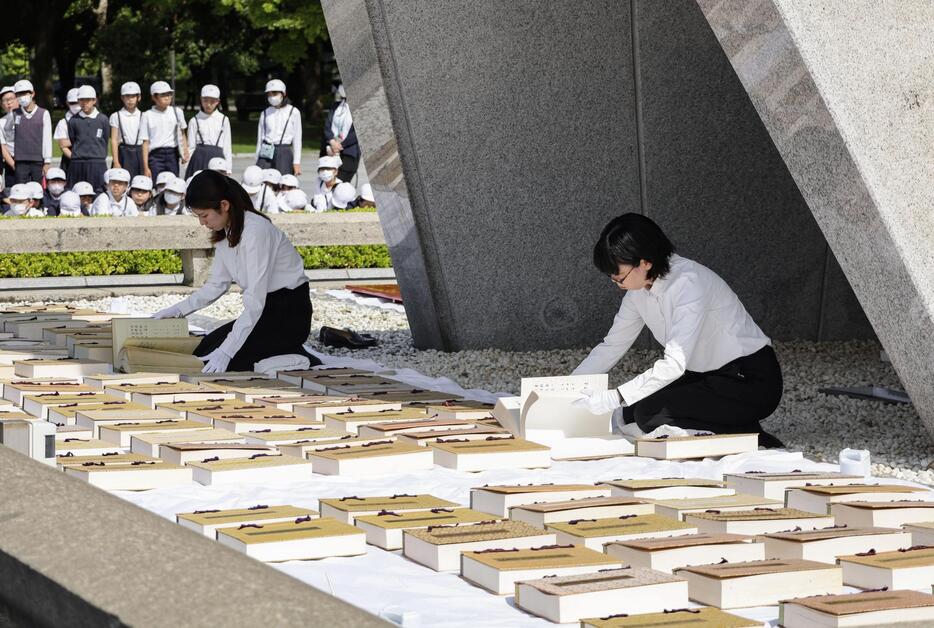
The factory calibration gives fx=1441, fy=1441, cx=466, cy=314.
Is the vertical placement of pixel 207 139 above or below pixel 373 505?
above

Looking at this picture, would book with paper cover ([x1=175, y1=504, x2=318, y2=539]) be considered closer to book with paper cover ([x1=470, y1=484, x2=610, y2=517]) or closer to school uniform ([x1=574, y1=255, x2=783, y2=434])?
book with paper cover ([x1=470, y1=484, x2=610, y2=517])

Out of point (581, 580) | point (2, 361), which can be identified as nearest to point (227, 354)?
point (2, 361)

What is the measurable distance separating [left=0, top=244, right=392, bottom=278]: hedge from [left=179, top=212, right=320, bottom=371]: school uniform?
5.94 meters

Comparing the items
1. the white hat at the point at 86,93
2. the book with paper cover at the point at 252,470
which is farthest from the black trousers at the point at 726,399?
the white hat at the point at 86,93

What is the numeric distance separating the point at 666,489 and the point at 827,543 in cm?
98

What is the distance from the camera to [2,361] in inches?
349

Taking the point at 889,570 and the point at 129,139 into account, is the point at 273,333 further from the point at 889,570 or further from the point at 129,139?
the point at 129,139

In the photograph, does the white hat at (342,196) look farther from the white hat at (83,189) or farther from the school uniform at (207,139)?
the white hat at (83,189)

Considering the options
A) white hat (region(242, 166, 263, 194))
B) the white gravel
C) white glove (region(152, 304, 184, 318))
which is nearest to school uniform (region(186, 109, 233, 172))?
white hat (region(242, 166, 263, 194))

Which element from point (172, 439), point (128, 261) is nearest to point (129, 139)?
point (128, 261)

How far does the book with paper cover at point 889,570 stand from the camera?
4262 mm

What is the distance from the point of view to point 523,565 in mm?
4316

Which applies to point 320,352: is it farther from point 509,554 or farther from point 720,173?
point 509,554

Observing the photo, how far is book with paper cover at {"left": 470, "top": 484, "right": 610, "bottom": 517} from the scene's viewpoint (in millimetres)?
5227
